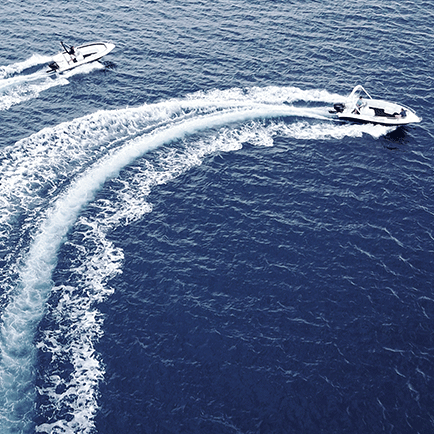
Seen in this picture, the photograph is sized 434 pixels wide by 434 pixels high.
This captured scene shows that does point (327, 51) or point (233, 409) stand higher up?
point (327, 51)

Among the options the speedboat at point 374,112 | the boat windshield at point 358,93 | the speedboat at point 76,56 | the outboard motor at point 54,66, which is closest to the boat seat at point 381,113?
the speedboat at point 374,112

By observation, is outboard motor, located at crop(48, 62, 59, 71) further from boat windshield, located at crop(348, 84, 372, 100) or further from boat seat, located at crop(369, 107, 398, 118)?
boat seat, located at crop(369, 107, 398, 118)

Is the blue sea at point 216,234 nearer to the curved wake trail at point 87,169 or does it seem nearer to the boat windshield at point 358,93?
the curved wake trail at point 87,169

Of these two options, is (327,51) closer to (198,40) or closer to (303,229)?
(198,40)

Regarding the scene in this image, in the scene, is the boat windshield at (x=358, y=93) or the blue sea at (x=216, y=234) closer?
the blue sea at (x=216, y=234)

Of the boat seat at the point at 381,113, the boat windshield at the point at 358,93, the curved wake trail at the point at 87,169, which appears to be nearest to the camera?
the curved wake trail at the point at 87,169

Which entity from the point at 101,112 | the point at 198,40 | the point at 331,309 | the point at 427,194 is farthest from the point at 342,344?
the point at 198,40
